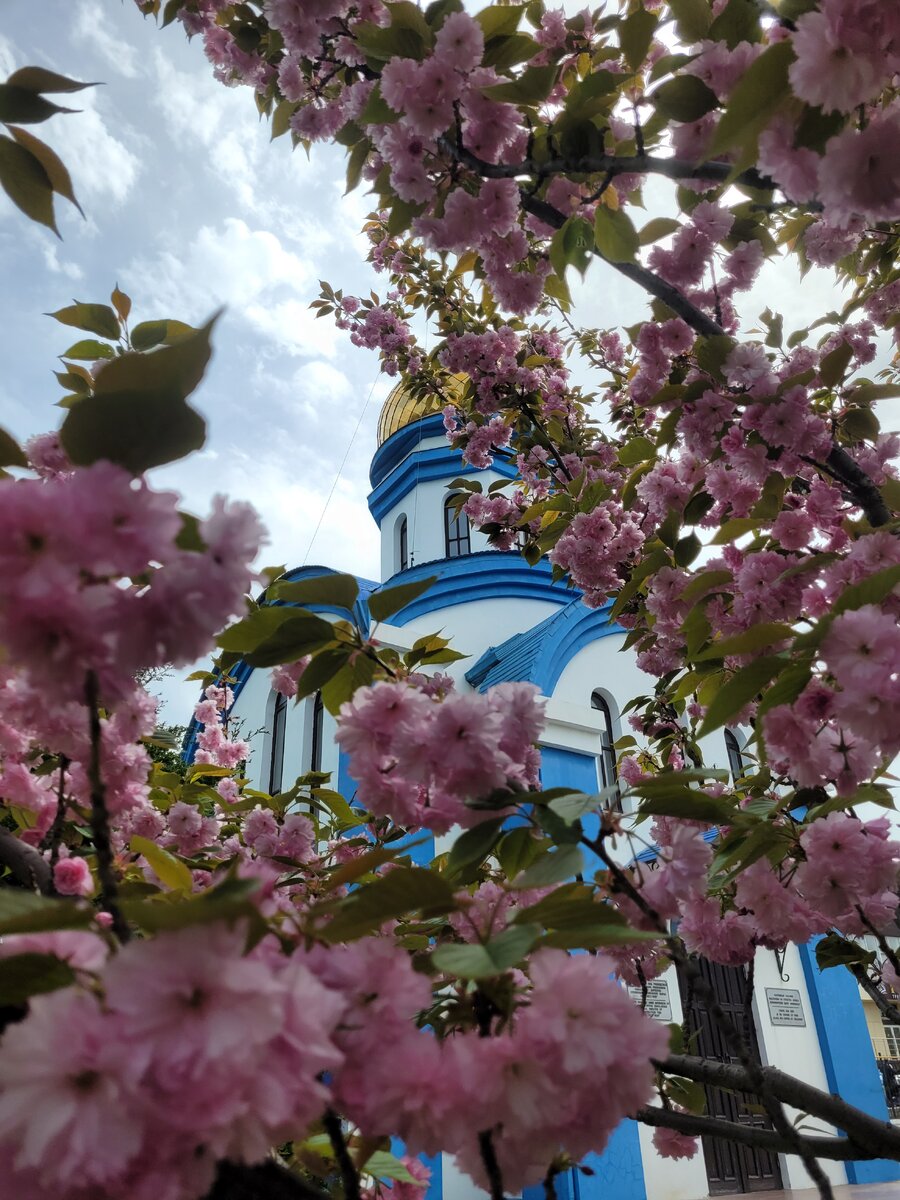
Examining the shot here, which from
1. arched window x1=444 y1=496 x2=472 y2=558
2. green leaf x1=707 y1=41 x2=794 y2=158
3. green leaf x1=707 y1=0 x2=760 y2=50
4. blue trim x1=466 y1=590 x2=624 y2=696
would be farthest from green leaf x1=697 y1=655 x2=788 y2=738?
arched window x1=444 y1=496 x2=472 y2=558

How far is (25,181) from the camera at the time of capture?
3.28ft

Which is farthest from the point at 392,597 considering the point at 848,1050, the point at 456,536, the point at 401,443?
the point at 401,443

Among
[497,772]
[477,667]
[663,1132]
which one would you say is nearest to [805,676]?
[497,772]

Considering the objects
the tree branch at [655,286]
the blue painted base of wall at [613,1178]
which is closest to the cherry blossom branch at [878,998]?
the tree branch at [655,286]

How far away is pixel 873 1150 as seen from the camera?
4.53ft

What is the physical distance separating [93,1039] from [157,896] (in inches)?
18.1

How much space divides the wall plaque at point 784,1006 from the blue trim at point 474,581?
177 inches

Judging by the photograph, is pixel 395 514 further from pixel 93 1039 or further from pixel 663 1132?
pixel 93 1039

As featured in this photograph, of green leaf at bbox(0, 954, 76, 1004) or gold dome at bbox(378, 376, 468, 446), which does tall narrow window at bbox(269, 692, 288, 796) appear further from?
green leaf at bbox(0, 954, 76, 1004)

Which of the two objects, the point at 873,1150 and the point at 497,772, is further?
the point at 873,1150

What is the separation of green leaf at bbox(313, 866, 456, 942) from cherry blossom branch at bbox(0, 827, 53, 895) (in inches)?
19.7

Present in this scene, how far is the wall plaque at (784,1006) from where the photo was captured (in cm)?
720

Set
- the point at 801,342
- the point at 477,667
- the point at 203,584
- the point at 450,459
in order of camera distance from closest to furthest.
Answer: the point at 203,584 → the point at 801,342 → the point at 477,667 → the point at 450,459

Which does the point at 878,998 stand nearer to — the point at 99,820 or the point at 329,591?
the point at 329,591
